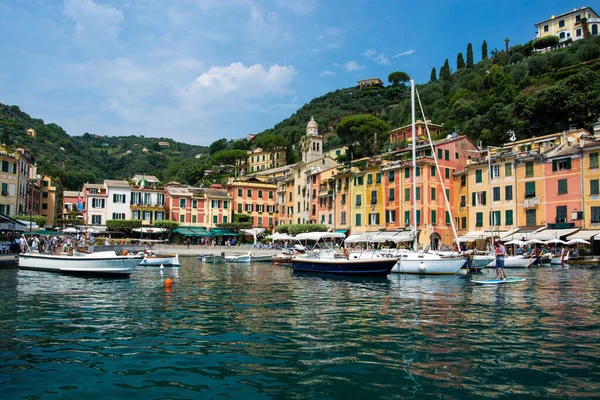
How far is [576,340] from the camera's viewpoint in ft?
41.9

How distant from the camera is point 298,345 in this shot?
12.3 m

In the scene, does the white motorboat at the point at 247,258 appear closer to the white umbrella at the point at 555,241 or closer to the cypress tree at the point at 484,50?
the white umbrella at the point at 555,241

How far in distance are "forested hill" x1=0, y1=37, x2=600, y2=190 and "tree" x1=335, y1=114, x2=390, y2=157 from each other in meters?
0.57

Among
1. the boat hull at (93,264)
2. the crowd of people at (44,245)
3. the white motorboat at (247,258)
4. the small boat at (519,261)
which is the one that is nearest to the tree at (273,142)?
the white motorboat at (247,258)

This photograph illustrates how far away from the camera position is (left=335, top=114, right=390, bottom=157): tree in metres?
90.7

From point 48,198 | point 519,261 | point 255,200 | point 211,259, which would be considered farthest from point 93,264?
point 48,198

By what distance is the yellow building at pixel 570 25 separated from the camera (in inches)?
4262

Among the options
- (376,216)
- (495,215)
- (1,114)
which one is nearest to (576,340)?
(495,215)

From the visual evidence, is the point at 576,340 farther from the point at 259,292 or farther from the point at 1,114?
the point at 1,114

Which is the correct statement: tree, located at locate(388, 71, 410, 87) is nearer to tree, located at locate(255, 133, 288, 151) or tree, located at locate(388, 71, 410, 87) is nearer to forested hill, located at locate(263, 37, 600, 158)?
forested hill, located at locate(263, 37, 600, 158)

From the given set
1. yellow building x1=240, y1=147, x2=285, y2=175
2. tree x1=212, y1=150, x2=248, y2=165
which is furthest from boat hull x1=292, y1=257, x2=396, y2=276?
tree x1=212, y1=150, x2=248, y2=165

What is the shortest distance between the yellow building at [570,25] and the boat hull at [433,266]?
98378mm

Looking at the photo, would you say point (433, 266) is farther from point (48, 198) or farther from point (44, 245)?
point (48, 198)

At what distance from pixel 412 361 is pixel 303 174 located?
66745mm
